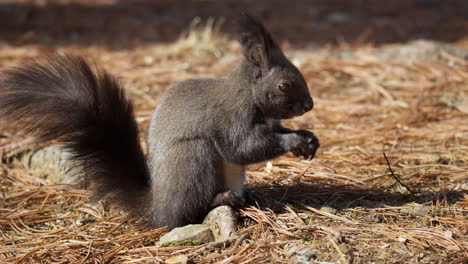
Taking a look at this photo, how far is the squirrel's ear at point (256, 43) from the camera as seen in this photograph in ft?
6.30

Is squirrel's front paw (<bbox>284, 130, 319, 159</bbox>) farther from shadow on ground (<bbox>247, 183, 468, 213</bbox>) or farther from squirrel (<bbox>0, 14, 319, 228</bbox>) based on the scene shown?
shadow on ground (<bbox>247, 183, 468, 213</bbox>)

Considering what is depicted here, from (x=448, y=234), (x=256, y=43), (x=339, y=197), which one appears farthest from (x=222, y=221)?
(x=448, y=234)

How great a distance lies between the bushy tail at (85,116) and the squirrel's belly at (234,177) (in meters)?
0.35

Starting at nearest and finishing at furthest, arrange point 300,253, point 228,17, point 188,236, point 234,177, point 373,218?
1. point 300,253
2. point 188,236
3. point 373,218
4. point 234,177
5. point 228,17

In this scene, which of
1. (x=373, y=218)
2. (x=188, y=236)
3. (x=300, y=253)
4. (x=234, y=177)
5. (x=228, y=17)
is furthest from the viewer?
(x=228, y=17)

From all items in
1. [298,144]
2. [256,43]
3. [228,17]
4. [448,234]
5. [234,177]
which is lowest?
[448,234]

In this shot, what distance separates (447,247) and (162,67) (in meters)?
3.40

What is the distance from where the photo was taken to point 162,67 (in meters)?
4.64

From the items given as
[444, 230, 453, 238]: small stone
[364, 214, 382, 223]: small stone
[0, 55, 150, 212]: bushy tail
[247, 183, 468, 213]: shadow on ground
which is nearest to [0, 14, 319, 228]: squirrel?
[0, 55, 150, 212]: bushy tail

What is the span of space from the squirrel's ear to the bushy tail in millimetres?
552

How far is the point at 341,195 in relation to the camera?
7.33 feet

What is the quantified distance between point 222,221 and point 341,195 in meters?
0.60

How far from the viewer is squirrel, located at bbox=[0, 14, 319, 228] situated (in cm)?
194

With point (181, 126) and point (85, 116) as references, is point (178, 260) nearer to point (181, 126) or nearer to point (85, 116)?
point (181, 126)
